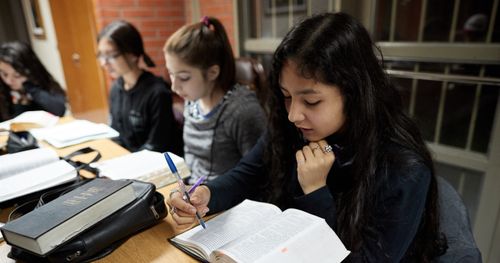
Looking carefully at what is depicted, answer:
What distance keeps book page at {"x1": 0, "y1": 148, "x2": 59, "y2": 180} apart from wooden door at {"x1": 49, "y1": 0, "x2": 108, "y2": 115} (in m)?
1.78

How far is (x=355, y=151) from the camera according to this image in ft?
2.77

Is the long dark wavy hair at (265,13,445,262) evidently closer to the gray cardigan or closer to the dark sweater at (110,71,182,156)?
the gray cardigan

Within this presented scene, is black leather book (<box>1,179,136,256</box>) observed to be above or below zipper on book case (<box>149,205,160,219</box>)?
above

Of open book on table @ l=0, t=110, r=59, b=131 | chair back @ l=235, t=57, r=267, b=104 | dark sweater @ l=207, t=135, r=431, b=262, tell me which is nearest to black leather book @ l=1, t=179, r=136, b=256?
dark sweater @ l=207, t=135, r=431, b=262

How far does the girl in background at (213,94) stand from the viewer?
132 cm

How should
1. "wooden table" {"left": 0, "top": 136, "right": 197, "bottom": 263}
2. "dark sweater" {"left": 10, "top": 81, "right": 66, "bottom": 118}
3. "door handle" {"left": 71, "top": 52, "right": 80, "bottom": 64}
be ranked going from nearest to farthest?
"wooden table" {"left": 0, "top": 136, "right": 197, "bottom": 263}, "dark sweater" {"left": 10, "top": 81, "right": 66, "bottom": 118}, "door handle" {"left": 71, "top": 52, "right": 80, "bottom": 64}

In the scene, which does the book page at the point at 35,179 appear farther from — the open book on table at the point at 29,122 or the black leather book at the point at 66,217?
the open book on table at the point at 29,122

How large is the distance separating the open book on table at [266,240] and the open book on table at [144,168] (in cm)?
29

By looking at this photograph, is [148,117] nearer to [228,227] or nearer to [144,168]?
[144,168]

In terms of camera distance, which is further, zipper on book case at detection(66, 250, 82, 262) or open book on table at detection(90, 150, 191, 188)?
open book on table at detection(90, 150, 191, 188)

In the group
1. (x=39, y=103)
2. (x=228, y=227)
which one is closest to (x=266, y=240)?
(x=228, y=227)

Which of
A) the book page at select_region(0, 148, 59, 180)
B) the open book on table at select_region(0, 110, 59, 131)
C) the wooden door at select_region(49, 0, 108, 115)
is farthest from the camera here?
the wooden door at select_region(49, 0, 108, 115)

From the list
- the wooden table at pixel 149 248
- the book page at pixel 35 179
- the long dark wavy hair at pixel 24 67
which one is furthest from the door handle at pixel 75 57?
the wooden table at pixel 149 248

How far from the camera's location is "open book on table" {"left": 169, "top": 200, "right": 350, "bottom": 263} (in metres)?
0.61
